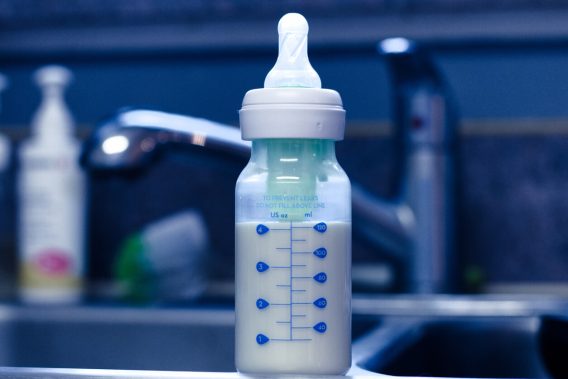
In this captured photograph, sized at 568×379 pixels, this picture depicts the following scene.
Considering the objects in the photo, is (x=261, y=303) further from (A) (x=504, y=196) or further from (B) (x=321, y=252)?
(A) (x=504, y=196)

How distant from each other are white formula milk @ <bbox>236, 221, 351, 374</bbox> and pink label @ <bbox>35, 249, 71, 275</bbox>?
22.7 inches

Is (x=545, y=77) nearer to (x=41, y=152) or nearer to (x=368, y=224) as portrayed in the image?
(x=368, y=224)

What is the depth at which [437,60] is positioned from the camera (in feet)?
3.65

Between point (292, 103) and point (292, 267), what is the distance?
9 centimetres

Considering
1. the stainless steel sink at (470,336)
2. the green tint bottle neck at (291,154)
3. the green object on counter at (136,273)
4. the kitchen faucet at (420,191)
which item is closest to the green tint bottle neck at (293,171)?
the green tint bottle neck at (291,154)

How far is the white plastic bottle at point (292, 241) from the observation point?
1.65 feet

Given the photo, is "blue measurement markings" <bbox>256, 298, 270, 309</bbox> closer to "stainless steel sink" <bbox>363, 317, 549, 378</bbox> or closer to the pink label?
"stainless steel sink" <bbox>363, 317, 549, 378</bbox>

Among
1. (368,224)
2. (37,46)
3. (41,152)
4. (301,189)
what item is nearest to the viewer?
(301,189)

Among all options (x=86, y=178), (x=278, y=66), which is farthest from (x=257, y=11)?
(x=278, y=66)

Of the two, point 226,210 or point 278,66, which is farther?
point 226,210

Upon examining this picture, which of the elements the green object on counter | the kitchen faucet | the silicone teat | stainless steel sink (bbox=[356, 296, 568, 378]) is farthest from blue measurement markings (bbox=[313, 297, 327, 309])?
the green object on counter

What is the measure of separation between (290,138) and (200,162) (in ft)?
1.06

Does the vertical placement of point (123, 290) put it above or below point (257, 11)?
below

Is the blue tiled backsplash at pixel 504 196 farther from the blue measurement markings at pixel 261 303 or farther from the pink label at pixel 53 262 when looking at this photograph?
the blue measurement markings at pixel 261 303
